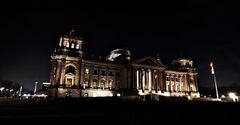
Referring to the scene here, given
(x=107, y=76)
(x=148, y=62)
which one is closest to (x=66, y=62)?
(x=107, y=76)

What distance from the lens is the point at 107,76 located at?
71.9m

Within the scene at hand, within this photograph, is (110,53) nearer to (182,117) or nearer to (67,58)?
(67,58)

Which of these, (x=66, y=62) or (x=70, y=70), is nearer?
(x=66, y=62)

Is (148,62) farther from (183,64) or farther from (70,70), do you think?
(70,70)

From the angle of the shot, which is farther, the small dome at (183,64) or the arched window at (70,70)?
the small dome at (183,64)

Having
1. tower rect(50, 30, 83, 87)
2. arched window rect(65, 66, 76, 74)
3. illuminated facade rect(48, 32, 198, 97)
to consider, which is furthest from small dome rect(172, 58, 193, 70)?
arched window rect(65, 66, 76, 74)

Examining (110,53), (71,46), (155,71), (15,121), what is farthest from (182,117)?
(110,53)

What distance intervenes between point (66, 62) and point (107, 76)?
1724 centimetres

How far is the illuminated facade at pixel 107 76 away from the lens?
62.6 m

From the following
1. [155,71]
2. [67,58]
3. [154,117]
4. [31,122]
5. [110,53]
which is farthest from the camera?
[110,53]

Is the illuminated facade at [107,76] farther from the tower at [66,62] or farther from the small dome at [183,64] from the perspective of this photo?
the small dome at [183,64]

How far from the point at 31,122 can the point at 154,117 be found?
10880mm

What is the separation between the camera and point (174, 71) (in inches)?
3551

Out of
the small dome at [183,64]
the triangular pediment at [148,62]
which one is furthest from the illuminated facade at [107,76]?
the small dome at [183,64]
